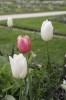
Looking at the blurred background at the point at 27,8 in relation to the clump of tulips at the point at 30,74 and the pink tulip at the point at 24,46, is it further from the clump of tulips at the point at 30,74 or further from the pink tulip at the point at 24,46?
the pink tulip at the point at 24,46

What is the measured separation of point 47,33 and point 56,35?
7775mm

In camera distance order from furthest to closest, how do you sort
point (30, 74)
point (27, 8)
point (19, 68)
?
1. point (27, 8)
2. point (30, 74)
3. point (19, 68)

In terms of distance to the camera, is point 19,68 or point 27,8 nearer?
point 19,68

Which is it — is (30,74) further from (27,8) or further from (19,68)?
(27,8)

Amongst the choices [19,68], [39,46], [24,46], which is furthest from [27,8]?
[19,68]

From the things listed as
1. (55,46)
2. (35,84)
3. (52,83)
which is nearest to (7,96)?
(35,84)

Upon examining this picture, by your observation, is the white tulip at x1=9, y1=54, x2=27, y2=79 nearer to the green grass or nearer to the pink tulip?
the pink tulip

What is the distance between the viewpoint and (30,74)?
339cm

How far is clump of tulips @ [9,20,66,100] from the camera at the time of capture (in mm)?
2646

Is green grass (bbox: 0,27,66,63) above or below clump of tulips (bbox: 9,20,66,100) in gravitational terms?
below

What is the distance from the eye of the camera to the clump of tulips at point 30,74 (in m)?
2.65

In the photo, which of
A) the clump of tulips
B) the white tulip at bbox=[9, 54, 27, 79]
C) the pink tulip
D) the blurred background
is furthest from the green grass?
the blurred background

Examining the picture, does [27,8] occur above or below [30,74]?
below

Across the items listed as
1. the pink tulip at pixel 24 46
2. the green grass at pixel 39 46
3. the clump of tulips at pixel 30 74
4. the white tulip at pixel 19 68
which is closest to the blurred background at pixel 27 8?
the green grass at pixel 39 46
